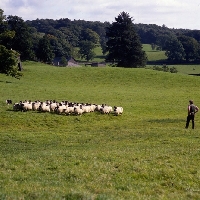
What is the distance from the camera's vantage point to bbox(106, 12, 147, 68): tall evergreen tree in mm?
106625

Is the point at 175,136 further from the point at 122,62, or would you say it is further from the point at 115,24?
the point at 115,24

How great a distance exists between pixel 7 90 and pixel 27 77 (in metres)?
16.9

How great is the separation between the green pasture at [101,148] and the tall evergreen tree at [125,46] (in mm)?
45848

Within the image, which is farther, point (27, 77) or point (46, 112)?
point (27, 77)

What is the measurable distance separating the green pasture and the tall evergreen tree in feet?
150

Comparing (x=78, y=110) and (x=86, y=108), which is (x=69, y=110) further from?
(x=86, y=108)

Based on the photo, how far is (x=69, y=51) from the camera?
172 metres

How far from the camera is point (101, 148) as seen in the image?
21.4m

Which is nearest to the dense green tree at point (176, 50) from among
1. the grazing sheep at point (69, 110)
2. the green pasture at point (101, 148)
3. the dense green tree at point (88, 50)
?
the dense green tree at point (88, 50)

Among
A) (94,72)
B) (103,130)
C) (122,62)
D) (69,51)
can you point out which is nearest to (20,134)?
(103,130)

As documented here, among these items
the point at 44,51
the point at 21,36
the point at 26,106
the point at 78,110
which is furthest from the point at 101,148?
the point at 44,51

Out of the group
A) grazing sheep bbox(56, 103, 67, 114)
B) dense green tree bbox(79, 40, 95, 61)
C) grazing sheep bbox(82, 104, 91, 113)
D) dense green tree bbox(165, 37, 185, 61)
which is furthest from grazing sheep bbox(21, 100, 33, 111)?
dense green tree bbox(79, 40, 95, 61)

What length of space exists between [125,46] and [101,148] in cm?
8755

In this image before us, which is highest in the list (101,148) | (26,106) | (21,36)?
(21,36)
